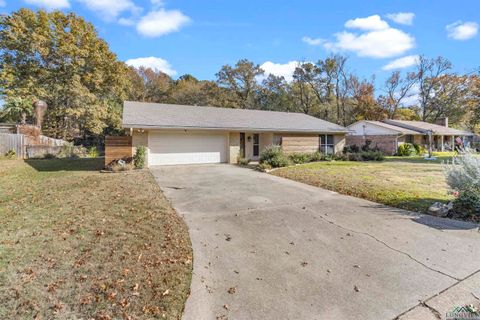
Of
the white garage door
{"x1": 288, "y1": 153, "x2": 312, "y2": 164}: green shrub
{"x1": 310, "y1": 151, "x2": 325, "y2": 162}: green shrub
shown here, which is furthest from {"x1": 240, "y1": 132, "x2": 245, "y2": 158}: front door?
{"x1": 310, "y1": 151, "x2": 325, "y2": 162}: green shrub

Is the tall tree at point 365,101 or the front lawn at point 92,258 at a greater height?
the tall tree at point 365,101

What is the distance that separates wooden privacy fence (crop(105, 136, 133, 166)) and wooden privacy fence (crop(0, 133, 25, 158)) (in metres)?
9.47

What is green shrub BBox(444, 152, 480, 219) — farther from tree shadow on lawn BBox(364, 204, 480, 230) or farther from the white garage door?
the white garage door

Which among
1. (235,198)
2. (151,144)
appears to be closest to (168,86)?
(151,144)

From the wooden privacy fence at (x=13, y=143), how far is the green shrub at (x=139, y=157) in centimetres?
1042

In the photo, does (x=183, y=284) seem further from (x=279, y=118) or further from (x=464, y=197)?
(x=279, y=118)

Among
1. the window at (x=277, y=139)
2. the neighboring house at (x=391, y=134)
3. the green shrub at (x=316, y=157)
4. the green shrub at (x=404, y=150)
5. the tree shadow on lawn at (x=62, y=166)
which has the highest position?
the neighboring house at (x=391, y=134)

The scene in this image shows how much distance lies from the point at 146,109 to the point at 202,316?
15.3 m

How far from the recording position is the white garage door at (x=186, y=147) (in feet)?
46.2

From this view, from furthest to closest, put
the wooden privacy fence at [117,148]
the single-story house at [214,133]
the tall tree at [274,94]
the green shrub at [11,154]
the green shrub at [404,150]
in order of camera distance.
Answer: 1. the tall tree at [274,94]
2. the green shrub at [404,150]
3. the green shrub at [11,154]
4. the single-story house at [214,133]
5. the wooden privacy fence at [117,148]

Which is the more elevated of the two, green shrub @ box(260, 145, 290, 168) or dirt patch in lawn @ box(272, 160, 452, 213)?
green shrub @ box(260, 145, 290, 168)

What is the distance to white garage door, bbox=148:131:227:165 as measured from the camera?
1408 centimetres

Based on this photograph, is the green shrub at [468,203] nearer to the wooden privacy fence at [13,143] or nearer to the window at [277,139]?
the window at [277,139]

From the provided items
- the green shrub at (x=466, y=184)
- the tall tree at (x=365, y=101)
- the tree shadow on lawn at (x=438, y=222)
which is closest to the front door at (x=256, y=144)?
→ the tree shadow on lawn at (x=438, y=222)
